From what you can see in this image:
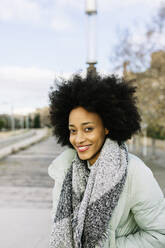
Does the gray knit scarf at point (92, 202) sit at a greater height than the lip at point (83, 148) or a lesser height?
lesser

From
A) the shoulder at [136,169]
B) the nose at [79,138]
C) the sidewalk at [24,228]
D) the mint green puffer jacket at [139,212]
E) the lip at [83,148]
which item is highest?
the nose at [79,138]

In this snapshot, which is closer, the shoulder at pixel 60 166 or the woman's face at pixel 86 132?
the woman's face at pixel 86 132

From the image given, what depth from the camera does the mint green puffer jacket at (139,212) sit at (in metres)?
1.72

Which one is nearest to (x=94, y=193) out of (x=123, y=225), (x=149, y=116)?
(x=123, y=225)

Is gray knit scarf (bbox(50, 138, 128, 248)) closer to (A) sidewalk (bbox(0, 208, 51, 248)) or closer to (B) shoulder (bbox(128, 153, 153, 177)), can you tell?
(B) shoulder (bbox(128, 153, 153, 177))

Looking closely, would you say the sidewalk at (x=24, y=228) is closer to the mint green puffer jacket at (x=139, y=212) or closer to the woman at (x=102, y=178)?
the woman at (x=102, y=178)

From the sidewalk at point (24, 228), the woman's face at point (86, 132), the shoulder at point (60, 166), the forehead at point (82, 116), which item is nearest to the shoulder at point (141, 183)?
the woman's face at point (86, 132)

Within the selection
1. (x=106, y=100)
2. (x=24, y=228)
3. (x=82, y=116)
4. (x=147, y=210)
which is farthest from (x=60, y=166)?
(x=24, y=228)

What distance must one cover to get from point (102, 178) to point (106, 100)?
0.52 m

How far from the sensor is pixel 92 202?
1769 mm

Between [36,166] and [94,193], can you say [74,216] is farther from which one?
[36,166]

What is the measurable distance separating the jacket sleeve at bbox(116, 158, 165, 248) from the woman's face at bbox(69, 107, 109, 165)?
0.33 m

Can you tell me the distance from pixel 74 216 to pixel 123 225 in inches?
12.5

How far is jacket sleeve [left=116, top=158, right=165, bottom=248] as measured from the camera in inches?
67.6
